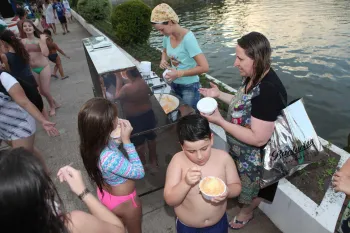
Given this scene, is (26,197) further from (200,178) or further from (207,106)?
(207,106)

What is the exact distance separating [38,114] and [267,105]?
2394 millimetres

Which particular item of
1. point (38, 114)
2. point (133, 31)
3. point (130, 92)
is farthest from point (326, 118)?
point (133, 31)

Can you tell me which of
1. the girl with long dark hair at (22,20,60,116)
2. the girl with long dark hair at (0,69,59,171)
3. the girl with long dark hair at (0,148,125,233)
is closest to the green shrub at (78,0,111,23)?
the girl with long dark hair at (22,20,60,116)

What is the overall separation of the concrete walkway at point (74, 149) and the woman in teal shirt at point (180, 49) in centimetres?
152

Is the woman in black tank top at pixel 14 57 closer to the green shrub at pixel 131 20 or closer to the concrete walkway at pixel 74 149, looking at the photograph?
the concrete walkway at pixel 74 149

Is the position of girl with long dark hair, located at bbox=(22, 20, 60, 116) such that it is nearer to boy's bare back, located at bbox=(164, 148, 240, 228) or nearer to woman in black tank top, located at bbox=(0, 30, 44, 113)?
woman in black tank top, located at bbox=(0, 30, 44, 113)

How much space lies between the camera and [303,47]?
8.91 meters

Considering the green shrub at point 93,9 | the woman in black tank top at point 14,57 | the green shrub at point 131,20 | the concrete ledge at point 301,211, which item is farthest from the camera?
the green shrub at point 93,9

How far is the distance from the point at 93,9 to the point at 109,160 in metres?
15.5

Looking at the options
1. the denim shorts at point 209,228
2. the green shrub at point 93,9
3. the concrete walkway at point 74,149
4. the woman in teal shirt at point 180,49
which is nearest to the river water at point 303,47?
the woman in teal shirt at point 180,49

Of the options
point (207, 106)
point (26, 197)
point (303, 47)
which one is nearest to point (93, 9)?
point (303, 47)

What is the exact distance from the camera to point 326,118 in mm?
5695

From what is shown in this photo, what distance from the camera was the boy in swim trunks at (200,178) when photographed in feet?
6.01

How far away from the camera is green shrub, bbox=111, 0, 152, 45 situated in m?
9.62
